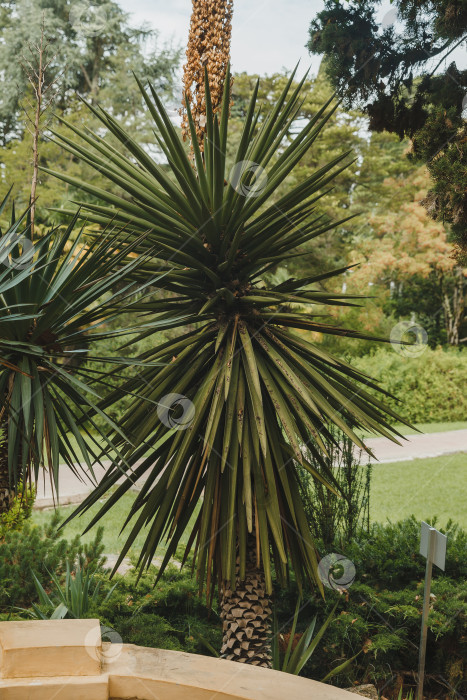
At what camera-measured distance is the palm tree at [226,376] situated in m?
3.17

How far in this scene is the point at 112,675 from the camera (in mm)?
2518

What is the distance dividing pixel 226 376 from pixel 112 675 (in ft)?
4.45

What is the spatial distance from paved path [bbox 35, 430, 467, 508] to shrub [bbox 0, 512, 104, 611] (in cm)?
309

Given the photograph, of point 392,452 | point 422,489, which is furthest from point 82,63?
point 422,489

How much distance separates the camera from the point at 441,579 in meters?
4.49

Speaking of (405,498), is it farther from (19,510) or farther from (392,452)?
(19,510)

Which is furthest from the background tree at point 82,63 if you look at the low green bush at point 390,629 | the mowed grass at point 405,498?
the low green bush at point 390,629

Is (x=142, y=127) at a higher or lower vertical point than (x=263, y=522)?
higher

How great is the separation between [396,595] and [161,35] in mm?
18128

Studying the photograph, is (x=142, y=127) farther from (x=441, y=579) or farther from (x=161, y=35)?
(x=441, y=579)

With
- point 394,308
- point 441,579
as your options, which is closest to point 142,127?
point 394,308

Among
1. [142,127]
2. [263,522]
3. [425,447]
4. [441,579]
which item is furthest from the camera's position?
[142,127]

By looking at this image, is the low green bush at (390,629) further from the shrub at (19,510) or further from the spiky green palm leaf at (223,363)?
the shrub at (19,510)

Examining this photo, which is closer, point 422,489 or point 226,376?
point 226,376
